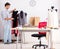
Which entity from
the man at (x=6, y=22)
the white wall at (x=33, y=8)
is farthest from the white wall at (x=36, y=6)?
the man at (x=6, y=22)

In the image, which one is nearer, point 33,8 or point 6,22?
point 6,22

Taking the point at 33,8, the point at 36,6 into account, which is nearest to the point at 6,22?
the point at 33,8

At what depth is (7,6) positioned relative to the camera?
6488mm

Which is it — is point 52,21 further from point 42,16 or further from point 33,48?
point 42,16

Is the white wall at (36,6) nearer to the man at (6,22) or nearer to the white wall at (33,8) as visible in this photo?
the white wall at (33,8)

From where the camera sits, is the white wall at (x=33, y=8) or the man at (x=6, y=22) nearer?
the man at (x=6, y=22)

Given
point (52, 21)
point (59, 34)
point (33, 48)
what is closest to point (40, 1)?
point (59, 34)

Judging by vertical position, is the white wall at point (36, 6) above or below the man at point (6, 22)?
above

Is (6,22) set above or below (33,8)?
below

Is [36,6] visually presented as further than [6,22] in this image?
Yes

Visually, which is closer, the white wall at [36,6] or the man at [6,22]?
the man at [6,22]

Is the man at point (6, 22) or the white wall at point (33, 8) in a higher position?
the white wall at point (33, 8)

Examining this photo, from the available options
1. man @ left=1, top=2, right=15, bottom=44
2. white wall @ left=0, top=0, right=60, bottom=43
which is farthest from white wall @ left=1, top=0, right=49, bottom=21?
man @ left=1, top=2, right=15, bottom=44

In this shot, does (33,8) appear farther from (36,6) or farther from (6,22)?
(6,22)
